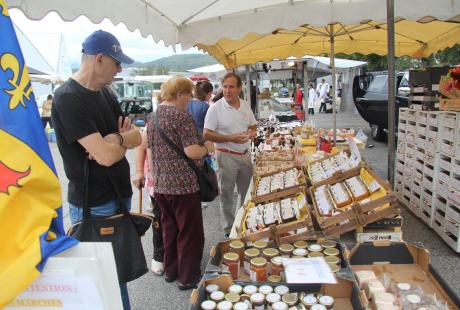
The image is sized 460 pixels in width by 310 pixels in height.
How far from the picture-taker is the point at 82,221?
195 cm

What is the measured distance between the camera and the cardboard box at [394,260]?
1909 mm

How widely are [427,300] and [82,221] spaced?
172cm

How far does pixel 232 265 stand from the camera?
183 centimetres

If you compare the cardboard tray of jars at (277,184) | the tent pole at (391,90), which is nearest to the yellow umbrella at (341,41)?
the tent pole at (391,90)

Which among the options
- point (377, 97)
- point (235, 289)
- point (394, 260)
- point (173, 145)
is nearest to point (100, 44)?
point (173, 145)

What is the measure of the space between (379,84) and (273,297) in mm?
10834

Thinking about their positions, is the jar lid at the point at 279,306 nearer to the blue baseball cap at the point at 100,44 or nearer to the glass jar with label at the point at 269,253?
the glass jar with label at the point at 269,253

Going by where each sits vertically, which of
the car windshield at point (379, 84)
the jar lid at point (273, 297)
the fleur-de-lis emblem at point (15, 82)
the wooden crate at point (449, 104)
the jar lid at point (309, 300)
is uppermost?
the car windshield at point (379, 84)

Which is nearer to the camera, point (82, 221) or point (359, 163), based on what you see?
point (82, 221)

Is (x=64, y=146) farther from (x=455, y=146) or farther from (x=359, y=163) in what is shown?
(x=455, y=146)

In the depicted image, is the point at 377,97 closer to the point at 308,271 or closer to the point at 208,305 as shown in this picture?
the point at 308,271

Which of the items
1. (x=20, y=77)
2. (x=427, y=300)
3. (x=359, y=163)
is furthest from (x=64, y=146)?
(x=359, y=163)

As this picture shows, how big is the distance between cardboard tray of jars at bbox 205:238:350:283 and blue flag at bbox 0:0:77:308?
36.6 inches

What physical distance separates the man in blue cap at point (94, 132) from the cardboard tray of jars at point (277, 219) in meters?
0.81
